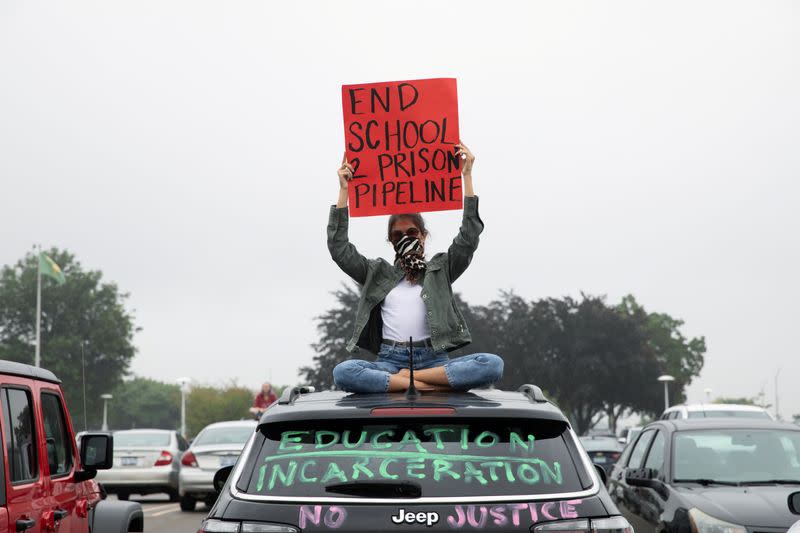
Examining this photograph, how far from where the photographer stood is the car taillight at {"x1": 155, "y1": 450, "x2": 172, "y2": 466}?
Answer: 22.9 meters

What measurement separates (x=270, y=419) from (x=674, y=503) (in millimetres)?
5036

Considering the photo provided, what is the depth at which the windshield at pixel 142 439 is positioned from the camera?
23.4m

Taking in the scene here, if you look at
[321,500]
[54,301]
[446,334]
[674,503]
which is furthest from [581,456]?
[54,301]

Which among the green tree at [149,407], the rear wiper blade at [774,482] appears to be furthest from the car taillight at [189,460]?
the green tree at [149,407]

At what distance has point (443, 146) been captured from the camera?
8.37 meters

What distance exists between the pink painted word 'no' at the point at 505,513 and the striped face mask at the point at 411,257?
102 inches

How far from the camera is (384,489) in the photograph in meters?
4.54

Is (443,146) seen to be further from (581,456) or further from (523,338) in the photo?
(523,338)

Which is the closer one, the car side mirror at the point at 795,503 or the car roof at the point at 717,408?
the car side mirror at the point at 795,503

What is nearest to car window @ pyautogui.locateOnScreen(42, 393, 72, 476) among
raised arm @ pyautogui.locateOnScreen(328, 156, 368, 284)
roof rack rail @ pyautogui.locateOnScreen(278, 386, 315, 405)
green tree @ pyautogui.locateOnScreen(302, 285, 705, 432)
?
roof rack rail @ pyautogui.locateOnScreen(278, 386, 315, 405)

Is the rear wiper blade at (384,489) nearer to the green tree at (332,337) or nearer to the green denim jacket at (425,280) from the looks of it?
the green denim jacket at (425,280)

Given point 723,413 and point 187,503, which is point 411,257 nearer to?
point 723,413

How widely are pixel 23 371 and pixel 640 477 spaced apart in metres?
5.59

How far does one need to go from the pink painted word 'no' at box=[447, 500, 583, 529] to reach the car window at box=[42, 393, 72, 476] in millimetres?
2619
